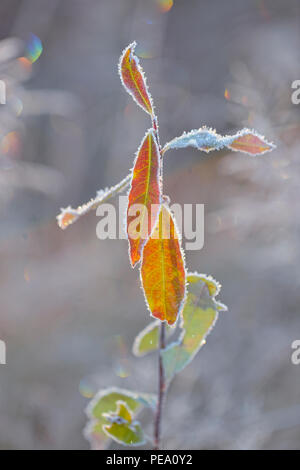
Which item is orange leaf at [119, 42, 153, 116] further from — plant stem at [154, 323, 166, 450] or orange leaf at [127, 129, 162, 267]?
plant stem at [154, 323, 166, 450]

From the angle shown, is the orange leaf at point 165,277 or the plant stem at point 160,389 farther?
the plant stem at point 160,389

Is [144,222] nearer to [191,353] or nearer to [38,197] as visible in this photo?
[191,353]

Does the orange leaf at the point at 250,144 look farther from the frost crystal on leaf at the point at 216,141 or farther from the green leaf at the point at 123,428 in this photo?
the green leaf at the point at 123,428

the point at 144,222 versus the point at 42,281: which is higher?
the point at 42,281

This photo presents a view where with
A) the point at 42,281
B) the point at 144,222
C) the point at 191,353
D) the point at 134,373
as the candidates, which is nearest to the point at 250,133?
the point at 144,222

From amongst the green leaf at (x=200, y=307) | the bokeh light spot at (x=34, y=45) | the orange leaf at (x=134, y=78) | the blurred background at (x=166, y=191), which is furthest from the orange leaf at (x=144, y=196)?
the bokeh light spot at (x=34, y=45)

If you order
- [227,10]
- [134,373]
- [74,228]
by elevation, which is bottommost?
[134,373]
